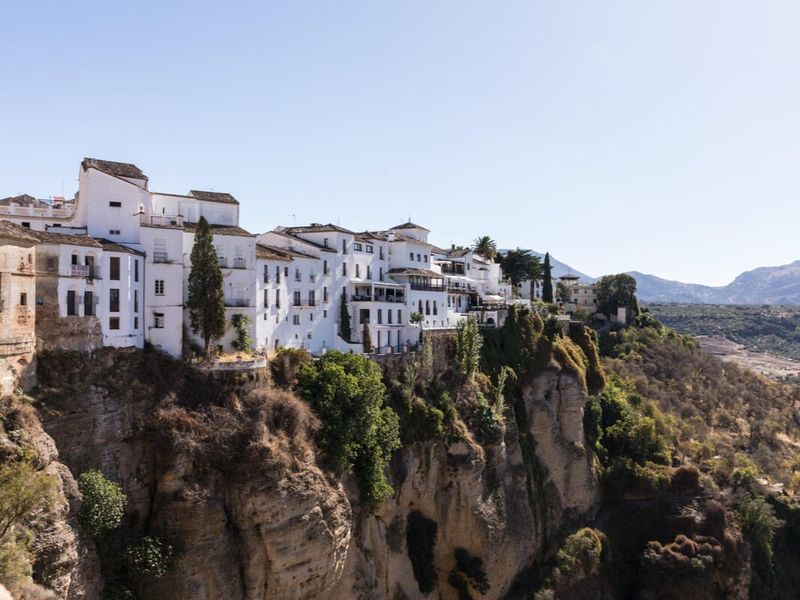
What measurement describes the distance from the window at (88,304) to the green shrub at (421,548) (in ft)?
81.8

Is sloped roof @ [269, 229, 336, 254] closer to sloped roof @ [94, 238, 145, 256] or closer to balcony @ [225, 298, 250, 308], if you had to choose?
balcony @ [225, 298, 250, 308]

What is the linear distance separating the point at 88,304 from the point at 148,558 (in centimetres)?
1241

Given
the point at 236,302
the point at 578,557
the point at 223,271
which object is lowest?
the point at 578,557

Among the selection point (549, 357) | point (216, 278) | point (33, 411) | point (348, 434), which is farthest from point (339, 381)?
point (549, 357)

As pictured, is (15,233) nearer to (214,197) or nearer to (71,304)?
(71,304)

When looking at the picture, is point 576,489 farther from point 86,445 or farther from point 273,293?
point 86,445

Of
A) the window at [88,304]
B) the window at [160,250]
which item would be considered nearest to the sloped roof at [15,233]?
the window at [88,304]

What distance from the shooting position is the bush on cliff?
1582 inches

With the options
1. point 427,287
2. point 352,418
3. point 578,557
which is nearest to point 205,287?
point 352,418

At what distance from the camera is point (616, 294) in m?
98.6

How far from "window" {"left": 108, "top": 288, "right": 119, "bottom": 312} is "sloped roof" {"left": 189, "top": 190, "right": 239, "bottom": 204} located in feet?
31.9

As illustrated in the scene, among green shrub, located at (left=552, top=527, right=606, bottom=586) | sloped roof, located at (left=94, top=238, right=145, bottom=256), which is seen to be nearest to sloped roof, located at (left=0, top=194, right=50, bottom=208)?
sloped roof, located at (left=94, top=238, right=145, bottom=256)

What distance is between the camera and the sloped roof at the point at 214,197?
4359cm

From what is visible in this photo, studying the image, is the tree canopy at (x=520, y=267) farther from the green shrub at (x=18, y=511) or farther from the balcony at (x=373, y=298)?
the green shrub at (x=18, y=511)
